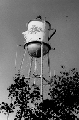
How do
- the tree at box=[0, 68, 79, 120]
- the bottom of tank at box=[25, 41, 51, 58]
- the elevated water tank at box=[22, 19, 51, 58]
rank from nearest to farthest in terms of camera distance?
the tree at box=[0, 68, 79, 120]
the bottom of tank at box=[25, 41, 51, 58]
the elevated water tank at box=[22, 19, 51, 58]

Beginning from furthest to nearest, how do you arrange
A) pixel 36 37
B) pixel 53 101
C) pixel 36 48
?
1. pixel 36 37
2. pixel 36 48
3. pixel 53 101

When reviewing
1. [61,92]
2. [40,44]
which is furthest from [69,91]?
[40,44]

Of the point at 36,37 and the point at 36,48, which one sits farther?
the point at 36,37

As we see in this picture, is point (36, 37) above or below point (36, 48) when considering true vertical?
above

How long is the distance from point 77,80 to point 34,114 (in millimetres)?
4622

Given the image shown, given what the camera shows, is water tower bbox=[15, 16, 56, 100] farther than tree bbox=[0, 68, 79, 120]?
Yes

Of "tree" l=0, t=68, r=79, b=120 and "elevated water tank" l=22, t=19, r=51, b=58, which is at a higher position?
"elevated water tank" l=22, t=19, r=51, b=58

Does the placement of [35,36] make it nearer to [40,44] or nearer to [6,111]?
[40,44]

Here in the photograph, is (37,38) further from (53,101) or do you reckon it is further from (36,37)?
(53,101)

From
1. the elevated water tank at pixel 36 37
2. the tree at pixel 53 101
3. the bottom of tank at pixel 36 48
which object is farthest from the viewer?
the elevated water tank at pixel 36 37

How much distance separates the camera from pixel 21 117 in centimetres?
1266

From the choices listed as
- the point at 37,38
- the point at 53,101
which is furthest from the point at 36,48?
the point at 53,101

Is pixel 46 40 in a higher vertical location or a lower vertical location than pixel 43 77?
higher

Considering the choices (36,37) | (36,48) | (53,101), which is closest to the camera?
(53,101)
